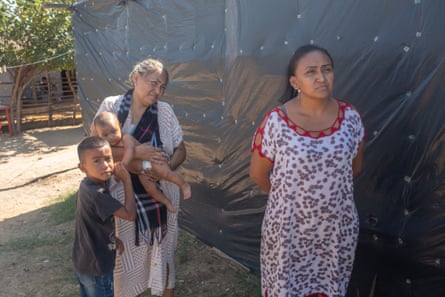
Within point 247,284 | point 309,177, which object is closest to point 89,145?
point 309,177

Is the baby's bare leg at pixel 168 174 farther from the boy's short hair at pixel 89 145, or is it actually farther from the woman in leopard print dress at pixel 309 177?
the woman in leopard print dress at pixel 309 177

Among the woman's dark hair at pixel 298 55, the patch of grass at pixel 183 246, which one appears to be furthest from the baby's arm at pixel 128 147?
the patch of grass at pixel 183 246

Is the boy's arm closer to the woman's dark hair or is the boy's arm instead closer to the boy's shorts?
the boy's shorts

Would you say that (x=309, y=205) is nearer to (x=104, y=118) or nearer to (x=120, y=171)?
(x=120, y=171)

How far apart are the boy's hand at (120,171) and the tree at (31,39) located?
9.95 meters

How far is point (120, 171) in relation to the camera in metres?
2.20

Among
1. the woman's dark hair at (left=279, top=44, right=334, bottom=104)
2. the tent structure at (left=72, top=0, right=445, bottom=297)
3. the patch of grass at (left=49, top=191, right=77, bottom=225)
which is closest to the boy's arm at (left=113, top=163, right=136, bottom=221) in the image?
the woman's dark hair at (left=279, top=44, right=334, bottom=104)

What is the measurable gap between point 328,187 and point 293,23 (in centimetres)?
133

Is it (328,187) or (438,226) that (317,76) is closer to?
(328,187)

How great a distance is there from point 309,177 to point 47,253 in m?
3.28

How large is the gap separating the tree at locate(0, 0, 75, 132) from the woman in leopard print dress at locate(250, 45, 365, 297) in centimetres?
1052

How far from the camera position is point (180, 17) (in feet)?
12.9

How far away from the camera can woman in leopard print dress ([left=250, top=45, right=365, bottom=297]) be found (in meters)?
1.86

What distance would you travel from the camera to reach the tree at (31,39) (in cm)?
1112
